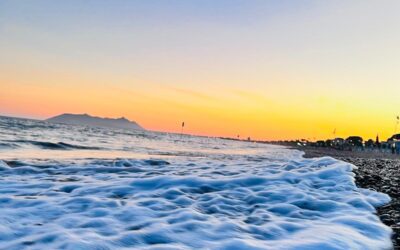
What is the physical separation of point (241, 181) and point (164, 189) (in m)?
1.70

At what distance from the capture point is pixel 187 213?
444 cm

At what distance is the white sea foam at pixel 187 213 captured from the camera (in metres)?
3.45

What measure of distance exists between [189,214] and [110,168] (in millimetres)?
5217

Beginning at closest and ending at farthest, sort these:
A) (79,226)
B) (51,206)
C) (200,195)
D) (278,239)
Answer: (278,239), (79,226), (51,206), (200,195)

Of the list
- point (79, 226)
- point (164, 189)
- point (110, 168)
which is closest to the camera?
point (79, 226)

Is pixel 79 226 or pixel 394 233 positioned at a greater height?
pixel 394 233

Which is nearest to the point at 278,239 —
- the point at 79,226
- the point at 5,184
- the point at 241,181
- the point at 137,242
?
the point at 137,242

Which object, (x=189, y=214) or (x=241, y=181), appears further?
(x=241, y=181)

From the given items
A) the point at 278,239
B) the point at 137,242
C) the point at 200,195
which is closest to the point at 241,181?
the point at 200,195

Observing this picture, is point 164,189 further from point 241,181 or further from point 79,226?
point 79,226

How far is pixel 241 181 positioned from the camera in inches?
281

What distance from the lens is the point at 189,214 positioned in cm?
440

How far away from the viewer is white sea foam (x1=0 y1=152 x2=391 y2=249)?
11.3 feet

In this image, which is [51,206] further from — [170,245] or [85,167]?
[85,167]
